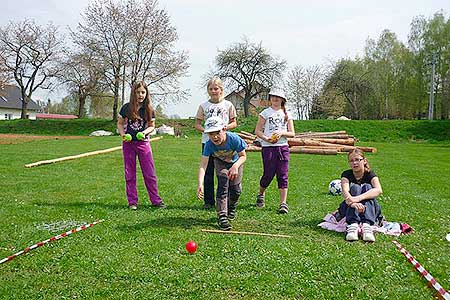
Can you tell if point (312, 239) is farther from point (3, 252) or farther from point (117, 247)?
point (3, 252)

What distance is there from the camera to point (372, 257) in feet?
13.8

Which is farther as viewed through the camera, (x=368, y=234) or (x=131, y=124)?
(x=131, y=124)

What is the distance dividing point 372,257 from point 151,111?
4.07 meters

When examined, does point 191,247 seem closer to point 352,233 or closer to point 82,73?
point 352,233

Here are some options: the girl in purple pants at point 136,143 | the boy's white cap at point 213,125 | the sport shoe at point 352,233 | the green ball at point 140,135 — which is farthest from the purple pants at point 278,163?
the green ball at point 140,135

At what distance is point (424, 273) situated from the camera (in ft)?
12.1

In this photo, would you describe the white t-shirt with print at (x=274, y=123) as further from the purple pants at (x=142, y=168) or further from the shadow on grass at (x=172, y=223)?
the purple pants at (x=142, y=168)

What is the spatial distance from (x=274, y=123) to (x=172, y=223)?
2.24 meters

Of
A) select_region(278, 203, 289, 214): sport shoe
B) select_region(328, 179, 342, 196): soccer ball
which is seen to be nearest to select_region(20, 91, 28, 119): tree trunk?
select_region(328, 179, 342, 196): soccer ball

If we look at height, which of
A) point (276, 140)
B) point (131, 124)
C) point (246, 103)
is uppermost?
point (246, 103)

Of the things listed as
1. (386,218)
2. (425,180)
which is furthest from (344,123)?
(386,218)

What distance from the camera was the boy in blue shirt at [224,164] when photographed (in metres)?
5.26

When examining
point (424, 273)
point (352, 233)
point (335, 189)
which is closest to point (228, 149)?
point (352, 233)

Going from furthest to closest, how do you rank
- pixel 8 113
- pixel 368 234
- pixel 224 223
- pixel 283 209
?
pixel 8 113, pixel 283 209, pixel 224 223, pixel 368 234
